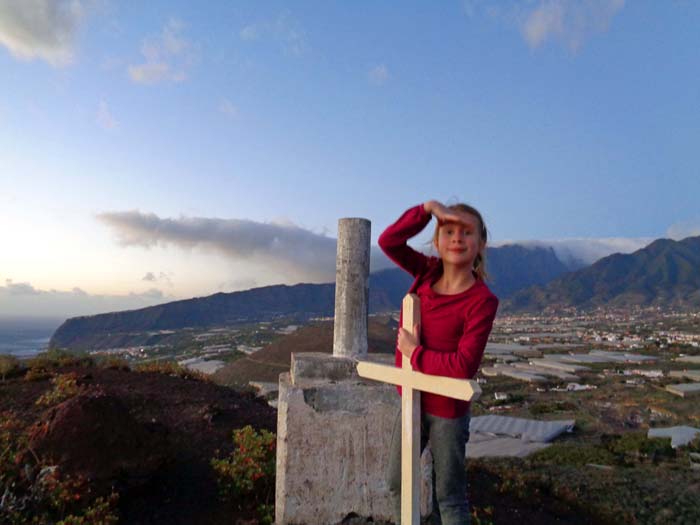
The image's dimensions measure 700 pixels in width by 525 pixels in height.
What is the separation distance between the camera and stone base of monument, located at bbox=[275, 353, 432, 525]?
13.0 feet

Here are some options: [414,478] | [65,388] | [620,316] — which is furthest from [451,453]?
[620,316]

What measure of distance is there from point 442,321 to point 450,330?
6cm

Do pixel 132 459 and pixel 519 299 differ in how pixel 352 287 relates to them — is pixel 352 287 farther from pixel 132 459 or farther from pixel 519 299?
pixel 519 299

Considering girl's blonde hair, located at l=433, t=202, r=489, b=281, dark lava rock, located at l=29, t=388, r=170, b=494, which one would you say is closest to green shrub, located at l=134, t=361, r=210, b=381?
dark lava rock, located at l=29, t=388, r=170, b=494

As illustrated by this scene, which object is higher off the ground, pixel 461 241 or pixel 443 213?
pixel 443 213

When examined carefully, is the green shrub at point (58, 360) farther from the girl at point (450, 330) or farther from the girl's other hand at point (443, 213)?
the girl's other hand at point (443, 213)

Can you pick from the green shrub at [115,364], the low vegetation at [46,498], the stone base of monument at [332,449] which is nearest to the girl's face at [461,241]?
the stone base of monument at [332,449]

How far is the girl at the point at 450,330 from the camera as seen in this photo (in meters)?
2.35

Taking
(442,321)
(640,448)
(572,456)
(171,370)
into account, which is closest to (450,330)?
(442,321)

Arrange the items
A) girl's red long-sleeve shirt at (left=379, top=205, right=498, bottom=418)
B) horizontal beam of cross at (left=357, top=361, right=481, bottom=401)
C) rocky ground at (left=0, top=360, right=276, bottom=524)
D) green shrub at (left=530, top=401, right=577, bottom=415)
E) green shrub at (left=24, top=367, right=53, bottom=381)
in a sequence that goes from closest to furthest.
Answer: horizontal beam of cross at (left=357, top=361, right=481, bottom=401)
girl's red long-sleeve shirt at (left=379, top=205, right=498, bottom=418)
rocky ground at (left=0, top=360, right=276, bottom=524)
green shrub at (left=24, top=367, right=53, bottom=381)
green shrub at (left=530, top=401, right=577, bottom=415)

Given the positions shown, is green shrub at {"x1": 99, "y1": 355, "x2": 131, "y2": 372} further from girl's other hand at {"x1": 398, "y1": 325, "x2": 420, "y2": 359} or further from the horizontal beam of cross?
girl's other hand at {"x1": 398, "y1": 325, "x2": 420, "y2": 359}

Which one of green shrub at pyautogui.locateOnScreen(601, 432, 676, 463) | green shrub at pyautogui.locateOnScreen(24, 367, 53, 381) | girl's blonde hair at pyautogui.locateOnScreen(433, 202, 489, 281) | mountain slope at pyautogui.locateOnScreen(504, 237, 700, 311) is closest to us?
girl's blonde hair at pyautogui.locateOnScreen(433, 202, 489, 281)

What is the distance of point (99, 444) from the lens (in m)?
4.74

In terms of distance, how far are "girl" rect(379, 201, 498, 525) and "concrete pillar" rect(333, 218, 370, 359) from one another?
1.67 meters
